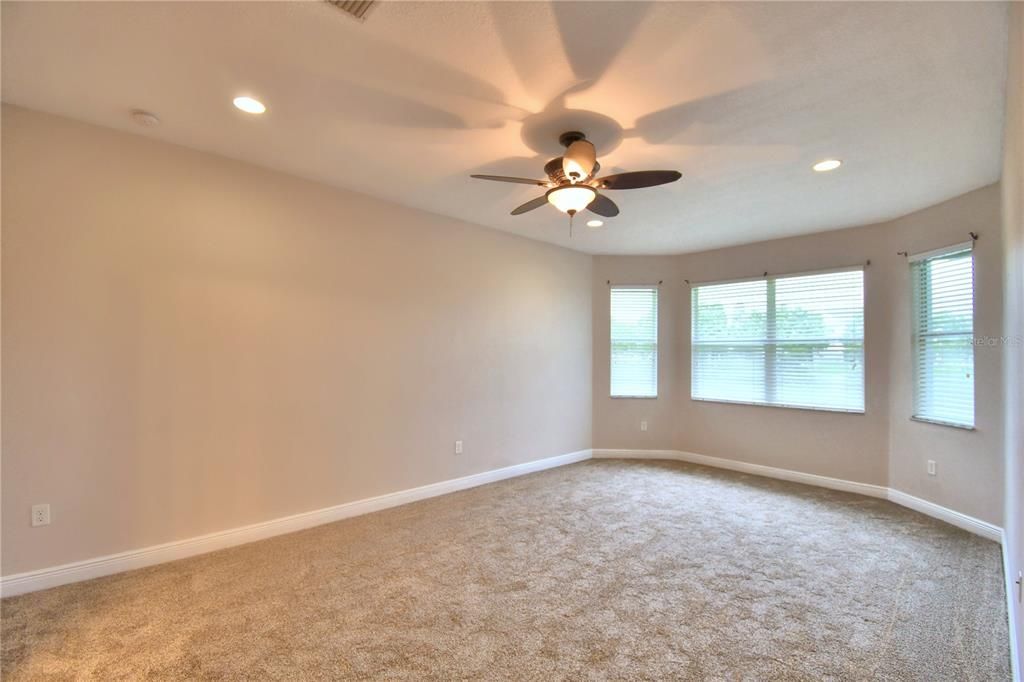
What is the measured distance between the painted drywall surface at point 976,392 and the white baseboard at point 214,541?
12.3 feet

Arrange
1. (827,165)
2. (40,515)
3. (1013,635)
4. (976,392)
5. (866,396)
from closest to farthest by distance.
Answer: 1. (1013,635)
2. (40,515)
3. (827,165)
4. (976,392)
5. (866,396)

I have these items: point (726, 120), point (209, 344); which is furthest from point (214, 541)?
point (726, 120)

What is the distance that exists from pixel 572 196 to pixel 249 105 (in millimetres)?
1775

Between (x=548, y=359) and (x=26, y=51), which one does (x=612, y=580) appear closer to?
(x=548, y=359)

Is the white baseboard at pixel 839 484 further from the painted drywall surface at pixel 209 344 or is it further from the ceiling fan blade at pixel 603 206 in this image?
the ceiling fan blade at pixel 603 206

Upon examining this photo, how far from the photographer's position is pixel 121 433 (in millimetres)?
2768

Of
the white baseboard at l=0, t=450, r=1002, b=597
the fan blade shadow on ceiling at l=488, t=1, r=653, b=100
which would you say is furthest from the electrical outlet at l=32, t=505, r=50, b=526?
the fan blade shadow on ceiling at l=488, t=1, r=653, b=100

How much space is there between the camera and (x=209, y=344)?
3.07 meters

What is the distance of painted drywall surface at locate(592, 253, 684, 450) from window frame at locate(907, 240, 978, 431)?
7.29 ft

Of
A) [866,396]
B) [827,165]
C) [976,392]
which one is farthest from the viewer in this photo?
[866,396]

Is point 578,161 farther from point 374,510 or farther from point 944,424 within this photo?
point 944,424

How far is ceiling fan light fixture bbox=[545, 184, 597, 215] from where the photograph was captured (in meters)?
2.44

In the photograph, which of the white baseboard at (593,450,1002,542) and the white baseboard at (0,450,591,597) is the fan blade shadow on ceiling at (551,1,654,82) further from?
the white baseboard at (593,450,1002,542)

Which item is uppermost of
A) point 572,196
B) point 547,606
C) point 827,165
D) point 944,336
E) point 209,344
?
point 827,165
